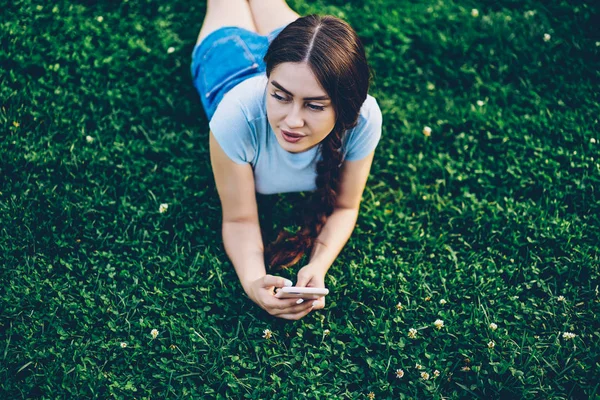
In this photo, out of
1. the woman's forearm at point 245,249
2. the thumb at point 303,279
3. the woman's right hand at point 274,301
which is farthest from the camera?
the woman's forearm at point 245,249

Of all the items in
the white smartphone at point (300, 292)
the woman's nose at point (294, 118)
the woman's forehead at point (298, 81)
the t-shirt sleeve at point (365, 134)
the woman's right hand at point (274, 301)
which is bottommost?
the woman's right hand at point (274, 301)

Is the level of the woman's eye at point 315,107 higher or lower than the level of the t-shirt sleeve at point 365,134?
higher

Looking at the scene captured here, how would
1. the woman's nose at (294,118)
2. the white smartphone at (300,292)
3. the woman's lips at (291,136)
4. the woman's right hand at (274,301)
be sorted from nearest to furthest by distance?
the woman's nose at (294,118)
the woman's lips at (291,136)
the white smartphone at (300,292)
the woman's right hand at (274,301)

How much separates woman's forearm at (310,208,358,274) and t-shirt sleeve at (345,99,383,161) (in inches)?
15.6

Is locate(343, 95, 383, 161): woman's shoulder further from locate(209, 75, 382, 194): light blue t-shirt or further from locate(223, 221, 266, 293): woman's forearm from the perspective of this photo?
locate(223, 221, 266, 293): woman's forearm

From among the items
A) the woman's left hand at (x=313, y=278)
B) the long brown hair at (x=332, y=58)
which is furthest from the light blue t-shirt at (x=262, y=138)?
the woman's left hand at (x=313, y=278)

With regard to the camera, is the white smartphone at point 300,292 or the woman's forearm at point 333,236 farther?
the woman's forearm at point 333,236

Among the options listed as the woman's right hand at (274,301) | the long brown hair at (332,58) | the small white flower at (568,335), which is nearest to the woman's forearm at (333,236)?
the woman's right hand at (274,301)

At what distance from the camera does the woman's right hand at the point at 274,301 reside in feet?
9.01

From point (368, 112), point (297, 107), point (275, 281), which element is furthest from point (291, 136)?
point (275, 281)

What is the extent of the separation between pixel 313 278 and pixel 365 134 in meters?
0.84

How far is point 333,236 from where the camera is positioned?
3.13 m

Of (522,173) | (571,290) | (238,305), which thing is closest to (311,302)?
(238,305)

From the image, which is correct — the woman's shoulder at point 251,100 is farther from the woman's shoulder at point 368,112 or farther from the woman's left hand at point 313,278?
Answer: the woman's left hand at point 313,278
